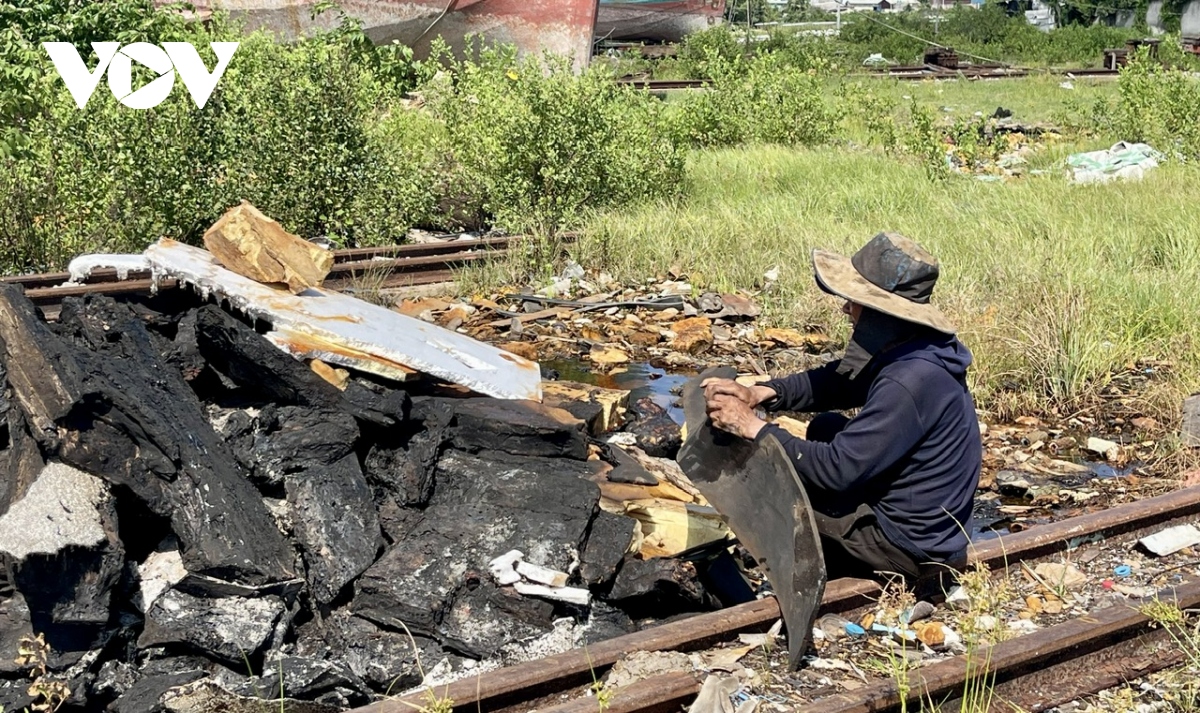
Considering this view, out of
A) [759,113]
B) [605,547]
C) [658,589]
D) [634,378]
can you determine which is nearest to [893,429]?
[658,589]

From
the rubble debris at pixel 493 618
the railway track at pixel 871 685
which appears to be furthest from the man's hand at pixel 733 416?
the rubble debris at pixel 493 618

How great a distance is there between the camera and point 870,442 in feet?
12.8

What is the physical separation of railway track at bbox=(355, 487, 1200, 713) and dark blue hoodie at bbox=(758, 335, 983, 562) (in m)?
0.34

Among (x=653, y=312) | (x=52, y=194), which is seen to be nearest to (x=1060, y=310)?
(x=653, y=312)

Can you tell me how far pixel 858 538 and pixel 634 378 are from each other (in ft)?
12.6

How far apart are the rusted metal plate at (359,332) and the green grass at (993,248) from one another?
116 inches

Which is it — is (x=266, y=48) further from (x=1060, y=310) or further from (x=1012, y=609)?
(x=1012, y=609)

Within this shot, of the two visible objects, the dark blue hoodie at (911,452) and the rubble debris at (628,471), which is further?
the rubble debris at (628,471)

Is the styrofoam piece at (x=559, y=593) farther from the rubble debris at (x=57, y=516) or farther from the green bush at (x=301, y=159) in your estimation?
the green bush at (x=301, y=159)

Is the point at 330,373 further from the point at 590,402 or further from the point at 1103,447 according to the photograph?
the point at 1103,447

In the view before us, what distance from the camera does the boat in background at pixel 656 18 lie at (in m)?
40.3

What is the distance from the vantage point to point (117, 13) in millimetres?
13898

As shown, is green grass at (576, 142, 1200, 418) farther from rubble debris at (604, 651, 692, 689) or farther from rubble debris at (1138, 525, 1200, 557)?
rubble debris at (604, 651, 692, 689)

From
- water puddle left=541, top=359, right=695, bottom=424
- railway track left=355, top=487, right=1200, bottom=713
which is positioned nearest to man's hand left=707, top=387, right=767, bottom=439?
railway track left=355, top=487, right=1200, bottom=713
